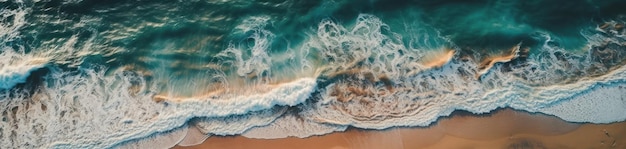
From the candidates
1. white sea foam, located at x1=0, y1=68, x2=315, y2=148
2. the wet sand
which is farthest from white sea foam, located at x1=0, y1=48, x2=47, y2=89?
the wet sand

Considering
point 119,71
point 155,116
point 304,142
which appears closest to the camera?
point 304,142

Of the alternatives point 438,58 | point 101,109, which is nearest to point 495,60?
point 438,58

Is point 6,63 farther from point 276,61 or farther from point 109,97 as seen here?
point 276,61

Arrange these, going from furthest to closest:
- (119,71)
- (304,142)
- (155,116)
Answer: (119,71) → (155,116) → (304,142)

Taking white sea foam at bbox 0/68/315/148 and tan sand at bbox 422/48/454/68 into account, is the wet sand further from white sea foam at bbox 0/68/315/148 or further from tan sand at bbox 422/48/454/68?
tan sand at bbox 422/48/454/68

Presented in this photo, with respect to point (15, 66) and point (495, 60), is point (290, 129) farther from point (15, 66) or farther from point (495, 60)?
point (15, 66)

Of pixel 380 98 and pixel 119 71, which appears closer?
pixel 380 98

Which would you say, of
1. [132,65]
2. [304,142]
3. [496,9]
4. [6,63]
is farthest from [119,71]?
[496,9]
